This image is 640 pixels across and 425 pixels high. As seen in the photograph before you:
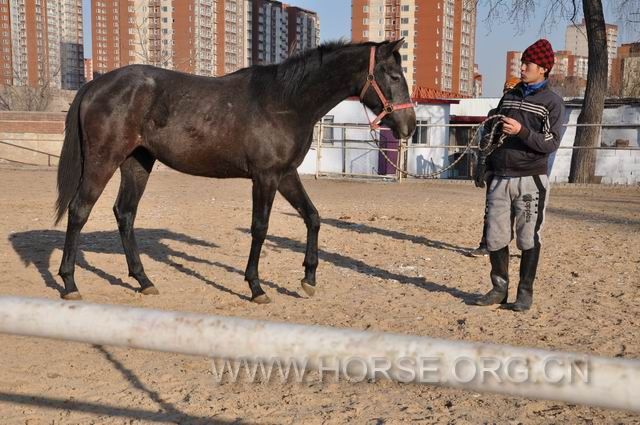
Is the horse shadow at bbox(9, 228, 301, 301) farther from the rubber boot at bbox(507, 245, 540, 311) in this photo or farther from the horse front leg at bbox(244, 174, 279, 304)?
the rubber boot at bbox(507, 245, 540, 311)

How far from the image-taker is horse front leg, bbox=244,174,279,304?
17.1 feet

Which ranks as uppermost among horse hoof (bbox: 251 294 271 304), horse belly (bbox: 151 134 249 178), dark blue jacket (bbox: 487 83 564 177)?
dark blue jacket (bbox: 487 83 564 177)

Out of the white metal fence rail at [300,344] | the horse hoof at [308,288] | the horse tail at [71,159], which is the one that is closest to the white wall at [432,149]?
the horse hoof at [308,288]

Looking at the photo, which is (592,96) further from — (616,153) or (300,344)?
(300,344)

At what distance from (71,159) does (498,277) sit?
151 inches

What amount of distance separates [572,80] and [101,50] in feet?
199

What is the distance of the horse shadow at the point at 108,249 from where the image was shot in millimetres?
6025

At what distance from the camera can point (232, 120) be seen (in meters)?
5.31

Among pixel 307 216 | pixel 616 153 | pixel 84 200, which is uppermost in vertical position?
pixel 616 153

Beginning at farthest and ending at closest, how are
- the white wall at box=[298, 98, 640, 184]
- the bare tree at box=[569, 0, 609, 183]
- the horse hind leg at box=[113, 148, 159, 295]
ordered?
the white wall at box=[298, 98, 640, 184] < the bare tree at box=[569, 0, 609, 183] < the horse hind leg at box=[113, 148, 159, 295]

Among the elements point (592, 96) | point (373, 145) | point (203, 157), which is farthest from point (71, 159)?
point (373, 145)

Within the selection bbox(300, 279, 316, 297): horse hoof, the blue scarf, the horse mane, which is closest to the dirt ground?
bbox(300, 279, 316, 297): horse hoof

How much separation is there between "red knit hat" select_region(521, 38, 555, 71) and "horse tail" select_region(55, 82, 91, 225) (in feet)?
12.0

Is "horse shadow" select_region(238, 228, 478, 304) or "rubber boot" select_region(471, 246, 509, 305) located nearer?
"rubber boot" select_region(471, 246, 509, 305)
